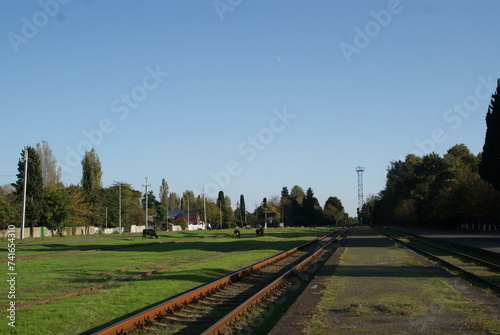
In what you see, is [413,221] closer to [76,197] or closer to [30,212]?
[76,197]

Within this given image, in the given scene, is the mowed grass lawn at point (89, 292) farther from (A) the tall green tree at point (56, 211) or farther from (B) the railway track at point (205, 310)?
(A) the tall green tree at point (56, 211)

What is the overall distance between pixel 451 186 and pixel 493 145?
1994 cm

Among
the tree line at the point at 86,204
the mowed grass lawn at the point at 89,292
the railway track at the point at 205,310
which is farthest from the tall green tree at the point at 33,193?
the railway track at the point at 205,310

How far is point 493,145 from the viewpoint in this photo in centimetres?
4378

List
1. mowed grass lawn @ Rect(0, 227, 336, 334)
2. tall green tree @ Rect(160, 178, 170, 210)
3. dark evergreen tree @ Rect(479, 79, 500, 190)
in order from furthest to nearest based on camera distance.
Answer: tall green tree @ Rect(160, 178, 170, 210) → dark evergreen tree @ Rect(479, 79, 500, 190) → mowed grass lawn @ Rect(0, 227, 336, 334)

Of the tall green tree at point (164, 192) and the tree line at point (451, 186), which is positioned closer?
the tree line at point (451, 186)

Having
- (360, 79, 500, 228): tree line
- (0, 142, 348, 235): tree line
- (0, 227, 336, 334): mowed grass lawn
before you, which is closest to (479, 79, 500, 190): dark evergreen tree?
(360, 79, 500, 228): tree line

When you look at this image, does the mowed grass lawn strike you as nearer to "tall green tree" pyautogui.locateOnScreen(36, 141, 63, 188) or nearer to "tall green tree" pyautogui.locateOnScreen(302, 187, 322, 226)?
"tall green tree" pyautogui.locateOnScreen(36, 141, 63, 188)

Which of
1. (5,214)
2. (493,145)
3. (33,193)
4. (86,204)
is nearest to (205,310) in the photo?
(493,145)

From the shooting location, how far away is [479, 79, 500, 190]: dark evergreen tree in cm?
4244

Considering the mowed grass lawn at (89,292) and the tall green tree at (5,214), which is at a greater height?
the tall green tree at (5,214)

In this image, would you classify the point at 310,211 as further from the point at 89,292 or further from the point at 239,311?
the point at 239,311

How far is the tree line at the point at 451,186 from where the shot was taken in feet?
147

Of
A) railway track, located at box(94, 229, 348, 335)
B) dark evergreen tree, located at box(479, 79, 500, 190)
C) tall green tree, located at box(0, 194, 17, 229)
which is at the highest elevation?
dark evergreen tree, located at box(479, 79, 500, 190)
